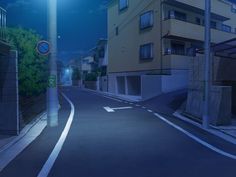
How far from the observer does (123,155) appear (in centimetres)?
746

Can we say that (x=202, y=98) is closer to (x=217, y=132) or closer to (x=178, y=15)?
(x=217, y=132)

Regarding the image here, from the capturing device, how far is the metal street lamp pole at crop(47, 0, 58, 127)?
39.6ft

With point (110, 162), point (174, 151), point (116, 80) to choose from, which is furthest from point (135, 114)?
point (116, 80)

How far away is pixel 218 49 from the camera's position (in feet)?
58.1

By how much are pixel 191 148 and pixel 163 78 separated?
1818cm

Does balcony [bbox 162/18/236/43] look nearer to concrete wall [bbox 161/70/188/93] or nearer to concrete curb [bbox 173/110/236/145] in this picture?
concrete wall [bbox 161/70/188/93]

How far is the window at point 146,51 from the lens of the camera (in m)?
29.9

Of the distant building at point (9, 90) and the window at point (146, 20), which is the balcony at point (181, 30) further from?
the distant building at point (9, 90)

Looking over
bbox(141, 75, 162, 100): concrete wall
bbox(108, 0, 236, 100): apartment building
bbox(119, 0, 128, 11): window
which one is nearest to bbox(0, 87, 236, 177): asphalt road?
bbox(141, 75, 162, 100): concrete wall

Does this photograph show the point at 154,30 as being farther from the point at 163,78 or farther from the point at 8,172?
the point at 8,172

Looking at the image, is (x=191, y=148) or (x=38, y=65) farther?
(x=38, y=65)

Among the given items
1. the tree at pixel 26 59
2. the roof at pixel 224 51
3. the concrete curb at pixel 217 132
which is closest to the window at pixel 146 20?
the roof at pixel 224 51

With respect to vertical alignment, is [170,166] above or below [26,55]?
below

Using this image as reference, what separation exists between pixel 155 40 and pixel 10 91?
20.9 metres
